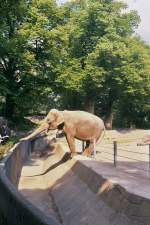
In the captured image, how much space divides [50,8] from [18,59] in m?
7.58

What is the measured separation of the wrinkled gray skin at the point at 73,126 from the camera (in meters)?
26.9

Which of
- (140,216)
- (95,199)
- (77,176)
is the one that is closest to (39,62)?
(77,176)

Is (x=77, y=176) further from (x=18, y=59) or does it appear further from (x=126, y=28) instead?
(x=126, y=28)

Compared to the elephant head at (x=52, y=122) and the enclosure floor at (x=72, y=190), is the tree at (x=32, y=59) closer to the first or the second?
the elephant head at (x=52, y=122)

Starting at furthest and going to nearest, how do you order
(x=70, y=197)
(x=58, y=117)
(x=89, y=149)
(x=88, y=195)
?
(x=89, y=149) < (x=58, y=117) < (x=70, y=197) < (x=88, y=195)

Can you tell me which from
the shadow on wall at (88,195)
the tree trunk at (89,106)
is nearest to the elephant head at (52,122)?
the shadow on wall at (88,195)

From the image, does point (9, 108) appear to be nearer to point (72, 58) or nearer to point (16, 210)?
point (72, 58)

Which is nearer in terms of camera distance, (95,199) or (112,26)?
(95,199)

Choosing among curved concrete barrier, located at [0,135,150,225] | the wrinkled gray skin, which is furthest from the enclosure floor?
the wrinkled gray skin

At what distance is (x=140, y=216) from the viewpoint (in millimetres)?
13344

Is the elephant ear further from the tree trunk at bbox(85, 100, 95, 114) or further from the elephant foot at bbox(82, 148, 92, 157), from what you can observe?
the tree trunk at bbox(85, 100, 95, 114)

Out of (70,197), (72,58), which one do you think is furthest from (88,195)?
(72,58)

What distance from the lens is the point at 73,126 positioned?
88.5 ft

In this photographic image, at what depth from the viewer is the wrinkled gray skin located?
2694 centimetres
